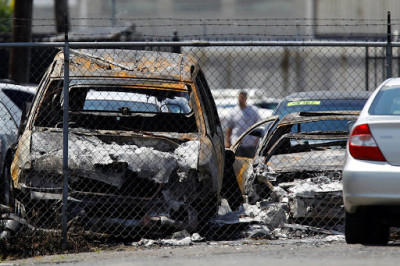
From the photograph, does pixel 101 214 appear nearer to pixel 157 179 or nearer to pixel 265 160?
pixel 157 179

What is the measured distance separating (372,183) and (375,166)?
0.14 meters

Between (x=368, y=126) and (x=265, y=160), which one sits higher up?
(x=368, y=126)

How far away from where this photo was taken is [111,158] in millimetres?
7926

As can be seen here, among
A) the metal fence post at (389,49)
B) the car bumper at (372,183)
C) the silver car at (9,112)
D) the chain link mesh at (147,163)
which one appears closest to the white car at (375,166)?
the car bumper at (372,183)

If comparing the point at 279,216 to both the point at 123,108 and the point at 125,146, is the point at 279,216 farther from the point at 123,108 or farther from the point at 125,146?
the point at 123,108

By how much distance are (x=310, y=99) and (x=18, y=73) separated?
7.29 m

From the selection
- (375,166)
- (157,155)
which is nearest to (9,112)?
(157,155)

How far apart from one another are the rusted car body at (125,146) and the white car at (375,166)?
1.86 meters

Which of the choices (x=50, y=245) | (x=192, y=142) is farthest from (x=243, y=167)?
(x=50, y=245)

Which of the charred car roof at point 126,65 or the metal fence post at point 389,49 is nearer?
the metal fence post at point 389,49

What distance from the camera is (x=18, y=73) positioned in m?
15.4

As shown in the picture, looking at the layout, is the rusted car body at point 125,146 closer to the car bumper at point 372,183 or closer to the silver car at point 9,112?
the silver car at point 9,112

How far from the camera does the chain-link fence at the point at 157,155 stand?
7906 mm

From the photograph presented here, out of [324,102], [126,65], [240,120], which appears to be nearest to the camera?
[126,65]
